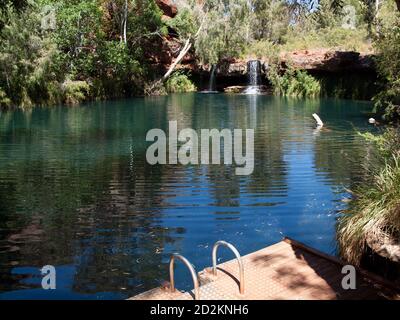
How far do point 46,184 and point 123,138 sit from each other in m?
7.12

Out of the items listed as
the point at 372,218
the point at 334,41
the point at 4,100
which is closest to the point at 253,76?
the point at 334,41

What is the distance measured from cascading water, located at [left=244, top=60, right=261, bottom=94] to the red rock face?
922cm

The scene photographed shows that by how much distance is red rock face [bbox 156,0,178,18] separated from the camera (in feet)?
147

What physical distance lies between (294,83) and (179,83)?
38.3ft

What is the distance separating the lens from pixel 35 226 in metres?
8.07

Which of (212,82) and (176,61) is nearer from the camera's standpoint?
(176,61)

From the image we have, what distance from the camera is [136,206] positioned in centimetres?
920

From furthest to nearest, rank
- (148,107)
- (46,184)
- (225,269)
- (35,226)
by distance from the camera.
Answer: (148,107) → (46,184) → (35,226) → (225,269)

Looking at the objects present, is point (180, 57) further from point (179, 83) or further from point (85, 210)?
point (85, 210)

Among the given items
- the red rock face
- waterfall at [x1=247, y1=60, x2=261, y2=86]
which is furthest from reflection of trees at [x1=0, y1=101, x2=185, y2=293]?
the red rock face

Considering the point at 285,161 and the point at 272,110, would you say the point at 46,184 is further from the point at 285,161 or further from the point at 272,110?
the point at 272,110

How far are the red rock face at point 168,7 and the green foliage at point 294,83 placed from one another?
11.6 metres

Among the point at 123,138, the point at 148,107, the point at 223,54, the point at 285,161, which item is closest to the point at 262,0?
the point at 223,54

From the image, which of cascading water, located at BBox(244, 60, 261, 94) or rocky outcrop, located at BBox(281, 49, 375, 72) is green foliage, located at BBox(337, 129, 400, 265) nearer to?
rocky outcrop, located at BBox(281, 49, 375, 72)
